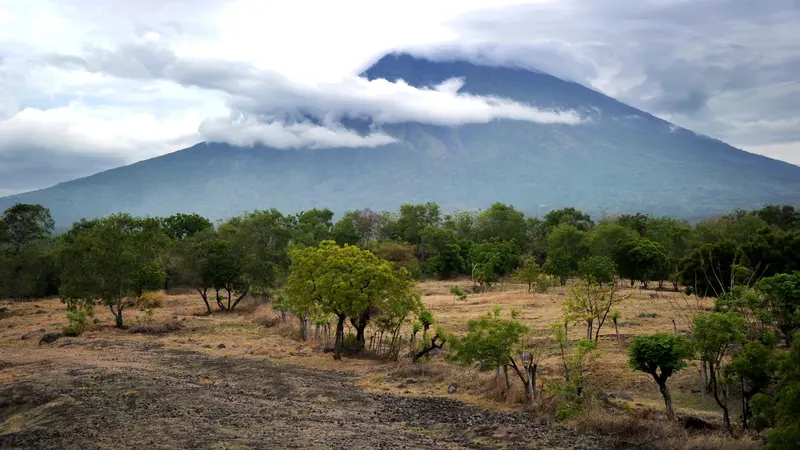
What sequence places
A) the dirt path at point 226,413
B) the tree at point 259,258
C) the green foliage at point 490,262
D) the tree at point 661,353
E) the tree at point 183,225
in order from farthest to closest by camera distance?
1. the tree at point 183,225
2. the green foliage at point 490,262
3. the tree at point 259,258
4. the tree at point 661,353
5. the dirt path at point 226,413

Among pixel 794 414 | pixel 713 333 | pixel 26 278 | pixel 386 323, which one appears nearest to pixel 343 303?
pixel 386 323

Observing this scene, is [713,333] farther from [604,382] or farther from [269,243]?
[269,243]

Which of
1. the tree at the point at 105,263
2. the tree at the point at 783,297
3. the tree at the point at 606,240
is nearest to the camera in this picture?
the tree at the point at 783,297

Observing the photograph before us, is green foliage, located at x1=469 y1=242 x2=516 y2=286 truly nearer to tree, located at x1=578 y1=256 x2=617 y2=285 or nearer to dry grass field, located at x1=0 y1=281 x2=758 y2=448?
tree, located at x1=578 y1=256 x2=617 y2=285

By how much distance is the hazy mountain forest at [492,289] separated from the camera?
13.5m

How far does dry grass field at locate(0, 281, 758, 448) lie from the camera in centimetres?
1318

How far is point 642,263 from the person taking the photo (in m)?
50.2

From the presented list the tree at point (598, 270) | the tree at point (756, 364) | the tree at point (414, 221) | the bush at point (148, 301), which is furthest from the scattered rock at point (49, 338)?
the tree at point (414, 221)

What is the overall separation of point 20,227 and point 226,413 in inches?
2513

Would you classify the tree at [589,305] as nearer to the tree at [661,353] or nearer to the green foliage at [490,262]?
the tree at [661,353]

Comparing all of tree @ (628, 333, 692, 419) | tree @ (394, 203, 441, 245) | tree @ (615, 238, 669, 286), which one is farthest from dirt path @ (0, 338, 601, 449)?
tree @ (394, 203, 441, 245)

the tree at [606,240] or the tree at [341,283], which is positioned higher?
the tree at [606,240]

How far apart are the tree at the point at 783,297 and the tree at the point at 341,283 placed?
41.2 feet

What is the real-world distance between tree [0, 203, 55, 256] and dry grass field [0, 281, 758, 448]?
4393 centimetres
